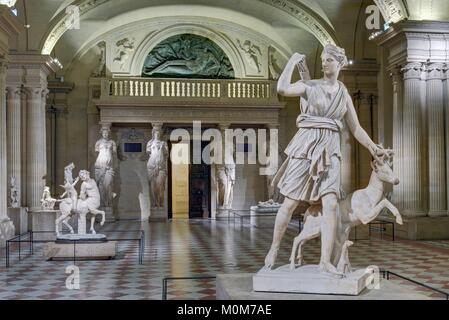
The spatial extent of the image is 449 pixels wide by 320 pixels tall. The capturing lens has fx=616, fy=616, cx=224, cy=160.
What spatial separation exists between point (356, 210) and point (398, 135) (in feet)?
36.9

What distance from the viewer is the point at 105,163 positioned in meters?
23.8

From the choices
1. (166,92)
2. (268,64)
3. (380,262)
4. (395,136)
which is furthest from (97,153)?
(380,262)

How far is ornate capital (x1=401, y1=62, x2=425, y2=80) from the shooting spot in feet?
53.0

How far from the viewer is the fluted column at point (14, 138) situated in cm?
1822

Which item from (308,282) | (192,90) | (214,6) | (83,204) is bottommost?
(308,282)

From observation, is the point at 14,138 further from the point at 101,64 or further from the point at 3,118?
the point at 101,64

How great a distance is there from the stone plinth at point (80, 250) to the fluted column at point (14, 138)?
6.54 meters

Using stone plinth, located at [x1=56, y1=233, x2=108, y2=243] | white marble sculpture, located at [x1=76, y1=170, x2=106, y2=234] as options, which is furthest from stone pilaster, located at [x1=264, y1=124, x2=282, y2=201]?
stone plinth, located at [x1=56, y1=233, x2=108, y2=243]

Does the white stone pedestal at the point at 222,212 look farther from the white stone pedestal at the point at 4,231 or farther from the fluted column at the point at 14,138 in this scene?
the white stone pedestal at the point at 4,231

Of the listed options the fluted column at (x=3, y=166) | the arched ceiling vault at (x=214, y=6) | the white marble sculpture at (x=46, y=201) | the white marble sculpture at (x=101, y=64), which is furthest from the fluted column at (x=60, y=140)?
the fluted column at (x=3, y=166)

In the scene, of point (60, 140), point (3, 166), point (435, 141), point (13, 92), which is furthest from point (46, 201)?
point (435, 141)

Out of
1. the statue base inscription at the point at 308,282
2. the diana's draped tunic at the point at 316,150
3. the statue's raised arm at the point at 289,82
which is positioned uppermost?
the statue's raised arm at the point at 289,82

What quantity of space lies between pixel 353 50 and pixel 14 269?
13966 mm

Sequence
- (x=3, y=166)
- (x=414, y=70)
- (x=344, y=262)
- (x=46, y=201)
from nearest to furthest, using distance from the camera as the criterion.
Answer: (x=344, y=262)
(x=3, y=166)
(x=414, y=70)
(x=46, y=201)
